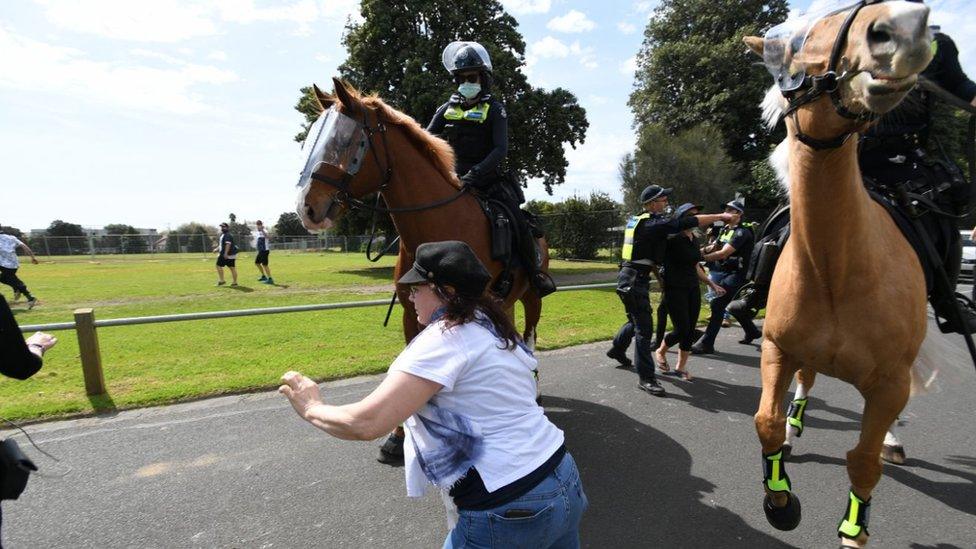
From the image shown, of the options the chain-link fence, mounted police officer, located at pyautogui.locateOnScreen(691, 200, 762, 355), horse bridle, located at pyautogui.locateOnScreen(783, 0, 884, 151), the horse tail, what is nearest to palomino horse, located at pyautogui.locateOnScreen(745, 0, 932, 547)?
horse bridle, located at pyautogui.locateOnScreen(783, 0, 884, 151)

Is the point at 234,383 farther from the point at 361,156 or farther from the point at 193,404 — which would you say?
the point at 361,156

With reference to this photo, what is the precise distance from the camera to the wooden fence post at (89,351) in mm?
5004

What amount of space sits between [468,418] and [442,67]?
1762 centimetres

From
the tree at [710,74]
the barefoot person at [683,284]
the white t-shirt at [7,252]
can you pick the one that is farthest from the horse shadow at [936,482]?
the tree at [710,74]

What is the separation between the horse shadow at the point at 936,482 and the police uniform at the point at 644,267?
1702 millimetres

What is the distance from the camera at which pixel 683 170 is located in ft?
69.9

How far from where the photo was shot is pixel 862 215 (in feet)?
7.69

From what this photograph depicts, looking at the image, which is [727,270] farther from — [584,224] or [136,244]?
[136,244]

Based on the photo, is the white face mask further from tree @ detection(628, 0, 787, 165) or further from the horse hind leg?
tree @ detection(628, 0, 787, 165)

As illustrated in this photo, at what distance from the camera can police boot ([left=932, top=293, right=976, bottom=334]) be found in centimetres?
288

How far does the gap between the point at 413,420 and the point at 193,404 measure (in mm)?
4304

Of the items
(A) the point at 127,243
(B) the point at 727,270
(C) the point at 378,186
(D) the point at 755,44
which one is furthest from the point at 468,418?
(A) the point at 127,243

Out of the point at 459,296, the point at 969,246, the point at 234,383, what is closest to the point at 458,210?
the point at 459,296

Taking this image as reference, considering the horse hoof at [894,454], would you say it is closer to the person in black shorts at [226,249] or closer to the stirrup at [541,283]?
the stirrup at [541,283]
